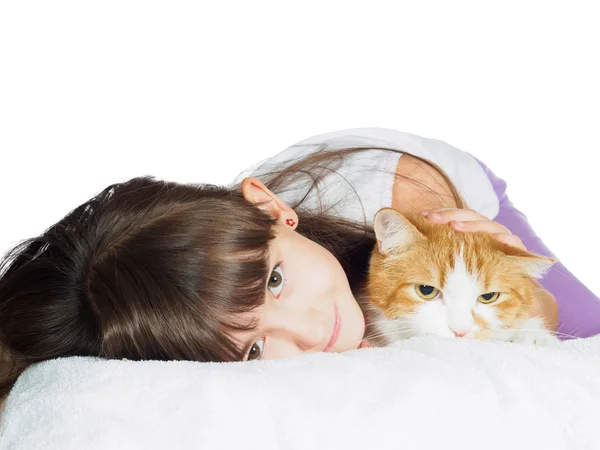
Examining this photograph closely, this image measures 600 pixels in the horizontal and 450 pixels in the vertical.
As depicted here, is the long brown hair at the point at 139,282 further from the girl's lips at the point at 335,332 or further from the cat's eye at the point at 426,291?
the cat's eye at the point at 426,291

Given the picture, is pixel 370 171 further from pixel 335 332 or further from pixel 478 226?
pixel 335 332

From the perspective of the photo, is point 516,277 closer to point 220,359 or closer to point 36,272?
point 220,359

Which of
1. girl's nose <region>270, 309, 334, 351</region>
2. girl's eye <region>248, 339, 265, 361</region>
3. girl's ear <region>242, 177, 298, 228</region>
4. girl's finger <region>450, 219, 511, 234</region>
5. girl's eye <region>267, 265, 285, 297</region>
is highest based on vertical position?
girl's ear <region>242, 177, 298, 228</region>

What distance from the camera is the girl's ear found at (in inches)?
57.5

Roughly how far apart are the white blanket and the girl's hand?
0.49m

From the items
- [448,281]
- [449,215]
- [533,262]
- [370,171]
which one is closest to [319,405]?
[448,281]

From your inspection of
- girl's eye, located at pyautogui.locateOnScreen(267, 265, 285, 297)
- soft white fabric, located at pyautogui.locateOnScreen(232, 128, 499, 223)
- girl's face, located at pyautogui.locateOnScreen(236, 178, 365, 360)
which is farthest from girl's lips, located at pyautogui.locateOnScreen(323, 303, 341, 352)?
soft white fabric, located at pyautogui.locateOnScreen(232, 128, 499, 223)

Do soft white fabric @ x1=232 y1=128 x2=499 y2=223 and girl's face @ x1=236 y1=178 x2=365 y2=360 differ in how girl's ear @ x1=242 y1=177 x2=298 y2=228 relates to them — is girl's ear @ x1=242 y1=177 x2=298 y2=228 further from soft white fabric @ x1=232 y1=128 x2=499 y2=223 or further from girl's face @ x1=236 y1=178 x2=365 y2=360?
soft white fabric @ x1=232 y1=128 x2=499 y2=223

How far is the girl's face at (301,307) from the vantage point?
1.24 m

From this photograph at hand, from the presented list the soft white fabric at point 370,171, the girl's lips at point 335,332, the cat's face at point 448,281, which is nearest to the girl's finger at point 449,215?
the cat's face at point 448,281

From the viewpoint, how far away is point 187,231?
1222 millimetres

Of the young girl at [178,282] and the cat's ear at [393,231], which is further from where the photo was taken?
the cat's ear at [393,231]

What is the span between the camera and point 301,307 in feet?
4.21

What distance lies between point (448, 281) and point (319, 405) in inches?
19.3
